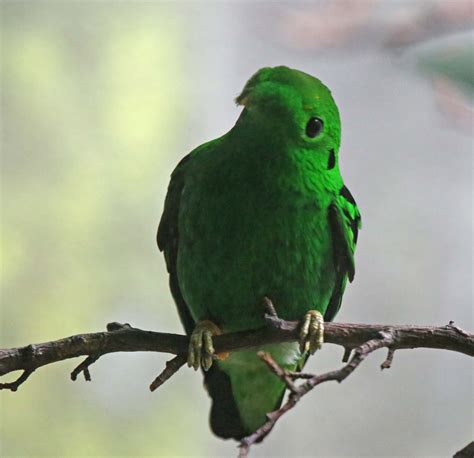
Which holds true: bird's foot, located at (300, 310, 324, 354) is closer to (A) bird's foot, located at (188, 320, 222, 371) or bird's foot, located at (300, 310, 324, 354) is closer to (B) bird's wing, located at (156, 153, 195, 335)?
(A) bird's foot, located at (188, 320, 222, 371)

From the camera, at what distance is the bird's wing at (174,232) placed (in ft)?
4.56

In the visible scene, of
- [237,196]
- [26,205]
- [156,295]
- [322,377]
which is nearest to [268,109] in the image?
[237,196]

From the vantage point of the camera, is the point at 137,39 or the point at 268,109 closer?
the point at 268,109

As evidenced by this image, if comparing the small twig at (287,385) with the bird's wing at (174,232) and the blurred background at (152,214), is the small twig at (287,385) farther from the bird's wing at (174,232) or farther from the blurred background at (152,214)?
the blurred background at (152,214)

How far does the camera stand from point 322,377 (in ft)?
2.75

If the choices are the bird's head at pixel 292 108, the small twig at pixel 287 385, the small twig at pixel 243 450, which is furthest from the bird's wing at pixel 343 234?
the small twig at pixel 243 450

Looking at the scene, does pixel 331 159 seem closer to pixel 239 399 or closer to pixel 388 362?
pixel 388 362

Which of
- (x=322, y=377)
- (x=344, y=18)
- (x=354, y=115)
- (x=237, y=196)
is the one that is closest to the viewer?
(x=322, y=377)

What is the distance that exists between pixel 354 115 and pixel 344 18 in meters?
0.31

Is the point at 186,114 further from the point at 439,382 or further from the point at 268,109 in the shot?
the point at 268,109

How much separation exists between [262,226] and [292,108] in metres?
0.22

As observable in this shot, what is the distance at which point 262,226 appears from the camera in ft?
4.15

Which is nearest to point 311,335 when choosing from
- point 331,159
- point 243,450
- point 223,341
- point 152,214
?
point 223,341

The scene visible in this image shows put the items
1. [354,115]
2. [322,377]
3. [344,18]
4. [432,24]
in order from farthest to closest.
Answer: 1. [354,115]
2. [344,18]
3. [432,24]
4. [322,377]
